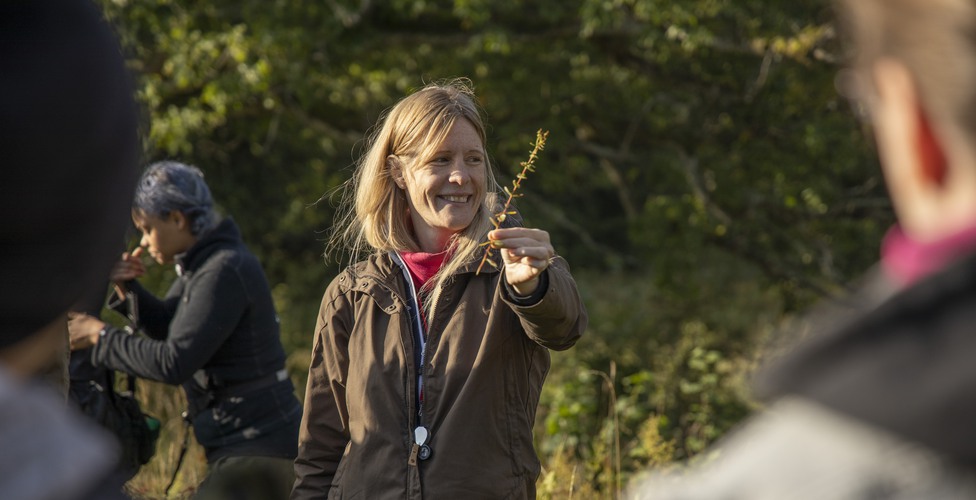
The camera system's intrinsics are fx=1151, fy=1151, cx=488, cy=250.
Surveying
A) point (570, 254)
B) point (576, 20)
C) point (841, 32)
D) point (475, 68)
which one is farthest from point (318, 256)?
point (841, 32)

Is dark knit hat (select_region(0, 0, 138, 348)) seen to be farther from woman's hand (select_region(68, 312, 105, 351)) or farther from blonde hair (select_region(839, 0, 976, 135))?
woman's hand (select_region(68, 312, 105, 351))

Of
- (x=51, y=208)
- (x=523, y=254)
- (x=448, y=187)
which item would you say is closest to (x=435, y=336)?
(x=523, y=254)

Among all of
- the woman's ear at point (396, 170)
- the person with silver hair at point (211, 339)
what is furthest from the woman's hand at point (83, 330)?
the woman's ear at point (396, 170)

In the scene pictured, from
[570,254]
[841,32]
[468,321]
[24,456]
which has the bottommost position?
[24,456]

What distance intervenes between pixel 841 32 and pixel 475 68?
894cm

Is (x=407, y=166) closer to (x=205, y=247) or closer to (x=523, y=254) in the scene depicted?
(x=523, y=254)

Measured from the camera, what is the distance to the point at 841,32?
1103 millimetres

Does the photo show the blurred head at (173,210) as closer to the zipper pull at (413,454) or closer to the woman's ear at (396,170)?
the woman's ear at (396,170)

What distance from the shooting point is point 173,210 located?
422 cm

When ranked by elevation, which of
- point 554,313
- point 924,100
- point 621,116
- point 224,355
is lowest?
point 924,100

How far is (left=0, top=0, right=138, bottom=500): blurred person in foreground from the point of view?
862 mm

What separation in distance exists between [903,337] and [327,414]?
2605mm

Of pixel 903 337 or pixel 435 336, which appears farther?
pixel 435 336

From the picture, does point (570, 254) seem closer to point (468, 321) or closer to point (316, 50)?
point (316, 50)
